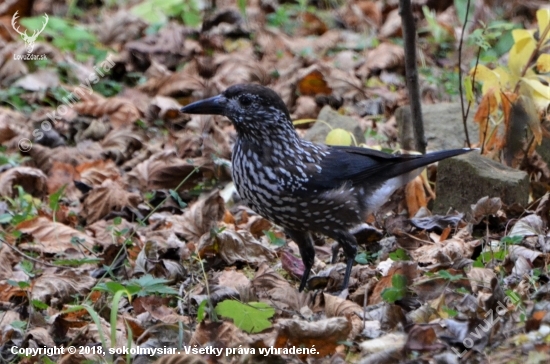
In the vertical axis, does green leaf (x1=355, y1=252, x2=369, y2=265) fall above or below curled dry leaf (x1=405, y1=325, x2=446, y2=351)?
below

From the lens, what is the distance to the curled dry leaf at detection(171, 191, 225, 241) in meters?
5.34

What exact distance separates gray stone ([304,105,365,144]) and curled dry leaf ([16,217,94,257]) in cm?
186

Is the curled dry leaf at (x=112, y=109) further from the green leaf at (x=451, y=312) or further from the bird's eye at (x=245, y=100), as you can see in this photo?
the green leaf at (x=451, y=312)

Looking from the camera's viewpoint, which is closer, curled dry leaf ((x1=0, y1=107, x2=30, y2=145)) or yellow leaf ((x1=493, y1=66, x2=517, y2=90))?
yellow leaf ((x1=493, y1=66, x2=517, y2=90))

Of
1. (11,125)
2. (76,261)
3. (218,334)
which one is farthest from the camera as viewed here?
(11,125)

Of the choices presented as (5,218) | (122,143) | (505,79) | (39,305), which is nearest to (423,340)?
(39,305)

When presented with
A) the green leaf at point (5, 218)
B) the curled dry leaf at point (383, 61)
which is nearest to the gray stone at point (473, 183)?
the green leaf at point (5, 218)

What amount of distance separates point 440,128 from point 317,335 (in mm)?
3207

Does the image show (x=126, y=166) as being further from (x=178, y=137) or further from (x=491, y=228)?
(x=491, y=228)

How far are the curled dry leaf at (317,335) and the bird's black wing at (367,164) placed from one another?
1.26 m

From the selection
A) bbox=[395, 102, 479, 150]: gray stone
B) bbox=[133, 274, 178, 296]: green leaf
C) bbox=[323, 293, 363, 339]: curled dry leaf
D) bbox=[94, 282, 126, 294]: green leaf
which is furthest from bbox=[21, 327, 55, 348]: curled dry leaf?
bbox=[395, 102, 479, 150]: gray stone

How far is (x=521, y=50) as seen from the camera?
205 inches

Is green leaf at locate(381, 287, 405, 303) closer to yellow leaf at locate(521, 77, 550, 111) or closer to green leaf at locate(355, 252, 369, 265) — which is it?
green leaf at locate(355, 252, 369, 265)

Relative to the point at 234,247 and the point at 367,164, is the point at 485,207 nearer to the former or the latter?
the point at 367,164
